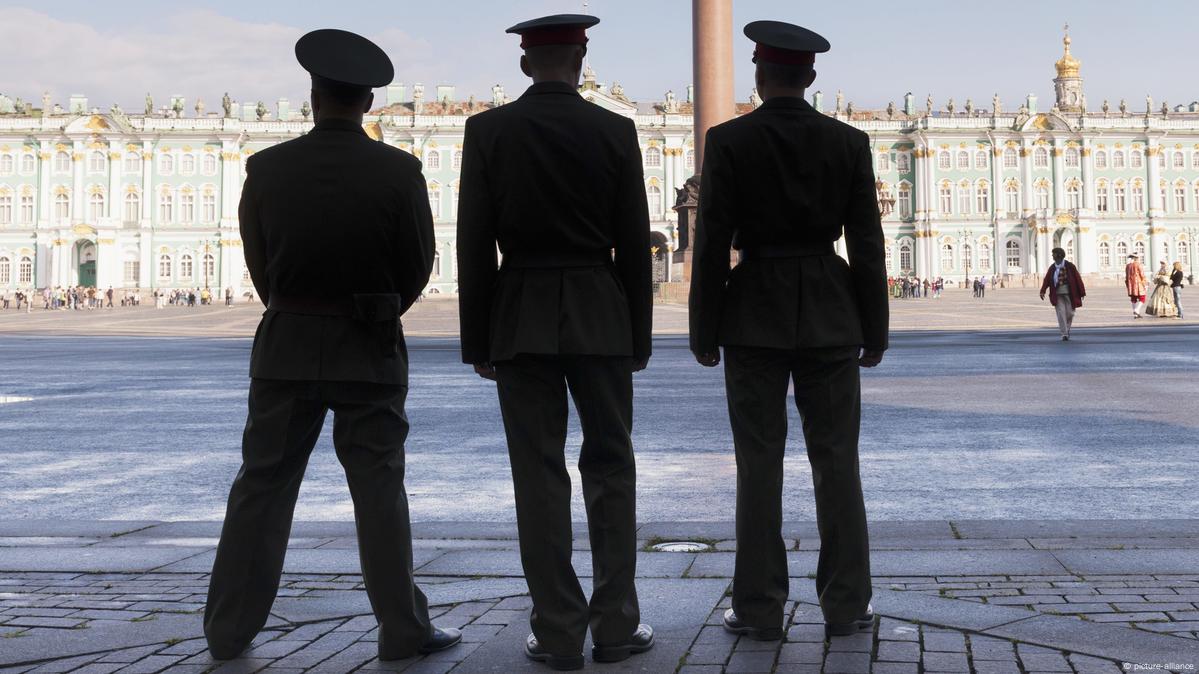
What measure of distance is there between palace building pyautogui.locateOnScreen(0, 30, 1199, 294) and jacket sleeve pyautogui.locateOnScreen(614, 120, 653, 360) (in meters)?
73.2

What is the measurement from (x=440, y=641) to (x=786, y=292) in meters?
1.44

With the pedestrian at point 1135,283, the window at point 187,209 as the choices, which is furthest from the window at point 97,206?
the pedestrian at point 1135,283

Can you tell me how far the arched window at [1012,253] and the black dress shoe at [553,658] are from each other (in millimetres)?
85019

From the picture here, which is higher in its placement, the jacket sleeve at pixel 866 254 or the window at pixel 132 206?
the window at pixel 132 206

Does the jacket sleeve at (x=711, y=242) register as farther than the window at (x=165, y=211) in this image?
No

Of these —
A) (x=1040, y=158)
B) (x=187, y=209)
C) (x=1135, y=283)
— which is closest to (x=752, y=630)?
(x=1135, y=283)

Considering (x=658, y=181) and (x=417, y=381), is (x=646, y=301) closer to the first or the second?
(x=417, y=381)

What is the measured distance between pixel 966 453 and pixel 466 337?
15.3ft

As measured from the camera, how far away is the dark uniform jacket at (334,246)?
3521 mm

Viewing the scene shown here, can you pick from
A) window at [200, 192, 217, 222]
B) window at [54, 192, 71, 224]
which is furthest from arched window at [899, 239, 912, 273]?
window at [54, 192, 71, 224]

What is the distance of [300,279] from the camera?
3.55 metres

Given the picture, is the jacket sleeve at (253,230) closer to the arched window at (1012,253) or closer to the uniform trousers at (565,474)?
the uniform trousers at (565,474)

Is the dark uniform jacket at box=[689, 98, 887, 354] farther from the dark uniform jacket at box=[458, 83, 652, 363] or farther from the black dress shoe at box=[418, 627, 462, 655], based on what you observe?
the black dress shoe at box=[418, 627, 462, 655]

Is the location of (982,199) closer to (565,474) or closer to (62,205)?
(62,205)
